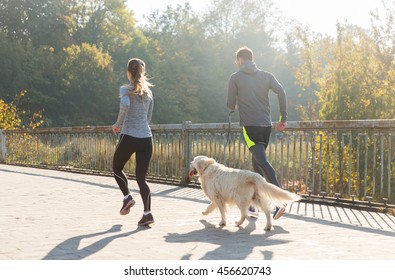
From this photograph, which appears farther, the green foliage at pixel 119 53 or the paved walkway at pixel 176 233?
the green foliage at pixel 119 53

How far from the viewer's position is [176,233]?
20.5ft

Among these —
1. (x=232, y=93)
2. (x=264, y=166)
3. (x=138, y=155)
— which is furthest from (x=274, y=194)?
(x=138, y=155)

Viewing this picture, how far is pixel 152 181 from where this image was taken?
13.0 m

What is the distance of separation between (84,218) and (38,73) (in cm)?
4637

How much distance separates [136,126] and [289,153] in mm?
3816

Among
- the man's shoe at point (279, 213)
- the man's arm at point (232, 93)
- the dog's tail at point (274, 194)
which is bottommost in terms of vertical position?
the man's shoe at point (279, 213)

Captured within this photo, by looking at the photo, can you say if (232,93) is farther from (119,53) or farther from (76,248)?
(119,53)

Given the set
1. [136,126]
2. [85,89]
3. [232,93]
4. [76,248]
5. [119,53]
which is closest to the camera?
[76,248]

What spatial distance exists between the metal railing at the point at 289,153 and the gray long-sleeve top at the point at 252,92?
1.76 metres

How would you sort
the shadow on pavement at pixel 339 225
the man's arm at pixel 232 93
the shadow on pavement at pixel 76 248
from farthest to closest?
the man's arm at pixel 232 93 < the shadow on pavement at pixel 339 225 < the shadow on pavement at pixel 76 248

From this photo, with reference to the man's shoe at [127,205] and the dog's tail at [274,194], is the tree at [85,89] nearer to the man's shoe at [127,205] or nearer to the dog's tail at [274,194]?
the man's shoe at [127,205]

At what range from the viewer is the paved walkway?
5.15 metres


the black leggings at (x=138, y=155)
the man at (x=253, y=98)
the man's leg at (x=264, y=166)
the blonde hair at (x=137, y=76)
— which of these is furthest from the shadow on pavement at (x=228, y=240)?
the blonde hair at (x=137, y=76)

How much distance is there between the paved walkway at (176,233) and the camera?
515 centimetres
